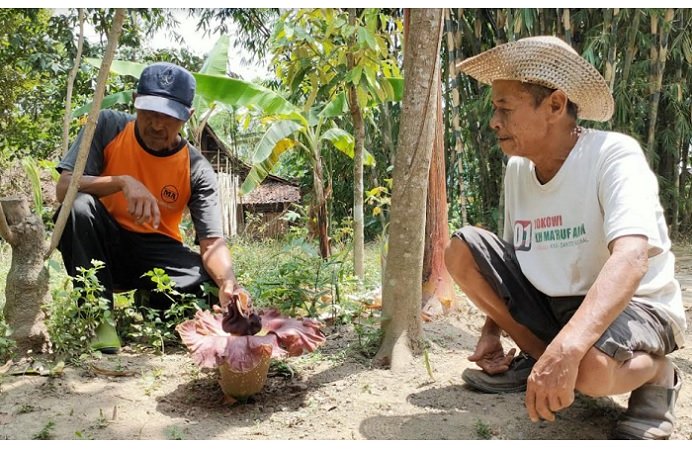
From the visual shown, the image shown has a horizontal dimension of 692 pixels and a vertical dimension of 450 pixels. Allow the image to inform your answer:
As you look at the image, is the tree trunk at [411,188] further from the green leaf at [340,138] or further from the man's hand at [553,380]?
the green leaf at [340,138]

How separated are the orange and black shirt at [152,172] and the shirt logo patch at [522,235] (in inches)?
58.0

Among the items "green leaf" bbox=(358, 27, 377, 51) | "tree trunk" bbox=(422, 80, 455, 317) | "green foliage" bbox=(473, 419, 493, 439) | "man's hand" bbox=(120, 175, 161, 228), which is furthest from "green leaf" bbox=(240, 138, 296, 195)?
"green foliage" bbox=(473, 419, 493, 439)

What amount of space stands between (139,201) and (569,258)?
1.77 meters

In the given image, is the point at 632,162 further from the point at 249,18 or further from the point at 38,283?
the point at 249,18

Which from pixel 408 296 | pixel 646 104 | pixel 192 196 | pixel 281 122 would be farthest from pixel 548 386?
pixel 646 104

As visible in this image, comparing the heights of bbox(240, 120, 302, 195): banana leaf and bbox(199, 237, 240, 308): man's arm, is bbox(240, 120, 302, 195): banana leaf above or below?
above

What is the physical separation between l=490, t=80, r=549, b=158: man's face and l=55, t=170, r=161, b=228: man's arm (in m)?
1.51

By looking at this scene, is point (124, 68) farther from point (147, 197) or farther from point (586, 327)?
point (586, 327)

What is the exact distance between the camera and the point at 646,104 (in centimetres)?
718

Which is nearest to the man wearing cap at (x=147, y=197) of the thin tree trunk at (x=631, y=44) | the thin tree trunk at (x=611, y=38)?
the thin tree trunk at (x=611, y=38)

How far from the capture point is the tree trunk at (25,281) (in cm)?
267

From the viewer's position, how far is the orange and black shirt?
3088 mm

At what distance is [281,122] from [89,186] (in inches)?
120

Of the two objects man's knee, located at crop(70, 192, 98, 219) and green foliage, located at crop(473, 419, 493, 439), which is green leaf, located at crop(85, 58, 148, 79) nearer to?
man's knee, located at crop(70, 192, 98, 219)
